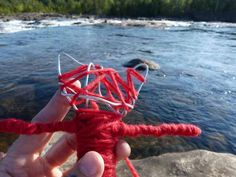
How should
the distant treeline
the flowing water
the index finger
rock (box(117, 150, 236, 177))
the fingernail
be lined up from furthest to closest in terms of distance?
the distant treeline < the flowing water < rock (box(117, 150, 236, 177)) < the index finger < the fingernail

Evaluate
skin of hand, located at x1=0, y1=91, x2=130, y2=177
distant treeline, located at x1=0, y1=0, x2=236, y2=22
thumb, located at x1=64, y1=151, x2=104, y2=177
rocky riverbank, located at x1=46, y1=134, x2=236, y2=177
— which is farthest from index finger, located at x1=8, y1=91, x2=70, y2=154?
distant treeline, located at x1=0, y1=0, x2=236, y2=22

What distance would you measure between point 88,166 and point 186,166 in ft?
5.64

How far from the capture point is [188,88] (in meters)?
7.71

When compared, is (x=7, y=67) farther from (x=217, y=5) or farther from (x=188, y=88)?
(x=217, y=5)

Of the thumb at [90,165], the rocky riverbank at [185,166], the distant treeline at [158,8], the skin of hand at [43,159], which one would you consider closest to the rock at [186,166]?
the rocky riverbank at [185,166]

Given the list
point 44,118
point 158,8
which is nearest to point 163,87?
point 44,118

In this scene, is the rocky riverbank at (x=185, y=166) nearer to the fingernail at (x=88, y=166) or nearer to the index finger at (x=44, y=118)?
the index finger at (x=44, y=118)

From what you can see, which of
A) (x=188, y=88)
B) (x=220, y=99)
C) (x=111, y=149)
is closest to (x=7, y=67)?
(x=188, y=88)

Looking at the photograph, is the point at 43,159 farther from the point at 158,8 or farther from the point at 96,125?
the point at 158,8

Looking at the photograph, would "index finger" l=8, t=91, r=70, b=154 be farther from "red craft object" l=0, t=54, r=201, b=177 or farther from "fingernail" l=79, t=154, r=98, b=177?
"fingernail" l=79, t=154, r=98, b=177

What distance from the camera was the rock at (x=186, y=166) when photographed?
2.78m

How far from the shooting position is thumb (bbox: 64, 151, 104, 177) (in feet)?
4.45

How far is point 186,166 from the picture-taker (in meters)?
2.89

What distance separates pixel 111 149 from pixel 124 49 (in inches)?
485
